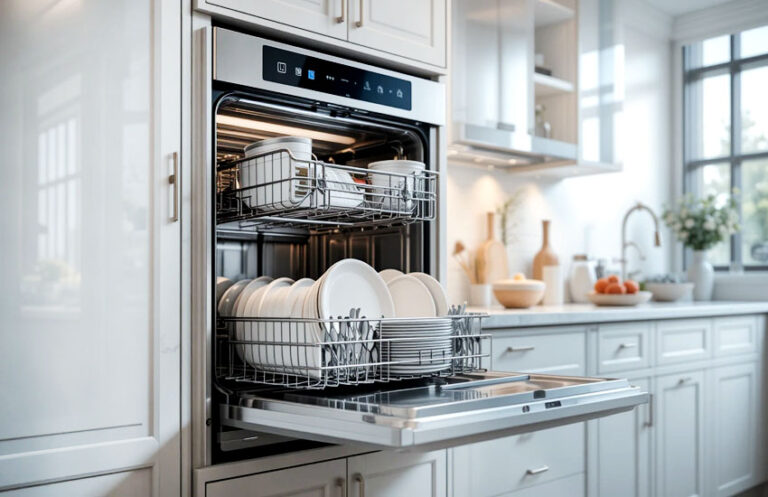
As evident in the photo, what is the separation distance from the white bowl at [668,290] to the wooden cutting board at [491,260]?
105 cm

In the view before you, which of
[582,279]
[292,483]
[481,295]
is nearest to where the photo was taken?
[292,483]

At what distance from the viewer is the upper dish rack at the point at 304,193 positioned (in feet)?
4.97

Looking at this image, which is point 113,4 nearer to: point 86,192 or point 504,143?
point 86,192

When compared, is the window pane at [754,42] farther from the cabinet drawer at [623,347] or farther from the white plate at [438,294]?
the white plate at [438,294]

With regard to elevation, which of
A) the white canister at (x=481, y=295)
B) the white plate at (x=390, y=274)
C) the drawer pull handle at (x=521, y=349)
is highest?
the white plate at (x=390, y=274)

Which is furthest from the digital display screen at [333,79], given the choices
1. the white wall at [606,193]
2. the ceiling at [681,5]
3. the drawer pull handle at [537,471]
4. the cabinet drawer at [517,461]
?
the ceiling at [681,5]

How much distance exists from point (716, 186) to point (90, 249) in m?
3.92

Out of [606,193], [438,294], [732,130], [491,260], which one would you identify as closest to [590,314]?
[491,260]

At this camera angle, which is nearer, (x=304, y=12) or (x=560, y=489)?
(x=304, y=12)

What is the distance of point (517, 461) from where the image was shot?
7.59 ft

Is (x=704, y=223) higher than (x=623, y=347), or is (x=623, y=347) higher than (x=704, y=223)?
(x=704, y=223)

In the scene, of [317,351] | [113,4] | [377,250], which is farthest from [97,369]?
[377,250]

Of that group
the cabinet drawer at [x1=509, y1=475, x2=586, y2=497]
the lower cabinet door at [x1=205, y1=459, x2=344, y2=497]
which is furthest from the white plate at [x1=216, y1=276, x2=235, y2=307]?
the cabinet drawer at [x1=509, y1=475, x2=586, y2=497]

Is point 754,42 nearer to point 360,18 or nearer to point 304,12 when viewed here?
point 360,18
